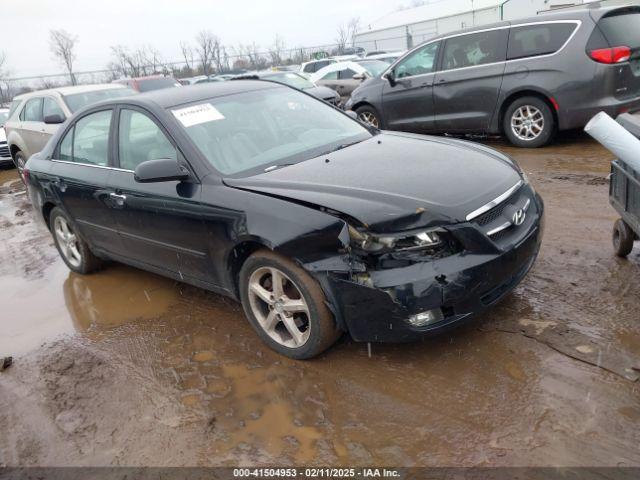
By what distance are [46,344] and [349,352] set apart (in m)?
2.37

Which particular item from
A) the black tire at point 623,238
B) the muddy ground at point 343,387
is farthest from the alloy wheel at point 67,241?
the black tire at point 623,238

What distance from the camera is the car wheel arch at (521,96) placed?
7.32 metres

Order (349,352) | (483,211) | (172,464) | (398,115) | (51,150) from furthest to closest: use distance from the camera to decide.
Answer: (398,115), (51,150), (349,352), (483,211), (172,464)

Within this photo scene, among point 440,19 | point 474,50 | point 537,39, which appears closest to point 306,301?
point 537,39

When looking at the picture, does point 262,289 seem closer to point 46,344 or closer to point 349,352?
point 349,352

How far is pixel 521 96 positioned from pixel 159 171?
593cm

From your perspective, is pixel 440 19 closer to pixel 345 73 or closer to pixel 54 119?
pixel 345 73

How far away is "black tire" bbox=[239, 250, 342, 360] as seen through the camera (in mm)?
3004

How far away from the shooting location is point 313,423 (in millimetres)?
2768

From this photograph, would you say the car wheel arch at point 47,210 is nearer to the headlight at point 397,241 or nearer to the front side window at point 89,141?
the front side window at point 89,141

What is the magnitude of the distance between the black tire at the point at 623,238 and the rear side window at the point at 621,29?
405 cm

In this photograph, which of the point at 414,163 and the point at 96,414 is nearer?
the point at 96,414

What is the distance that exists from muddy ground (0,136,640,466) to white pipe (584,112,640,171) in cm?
94

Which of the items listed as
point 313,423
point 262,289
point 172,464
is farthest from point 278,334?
point 172,464
